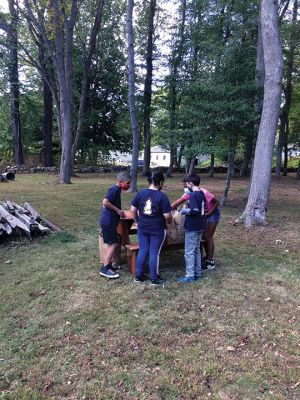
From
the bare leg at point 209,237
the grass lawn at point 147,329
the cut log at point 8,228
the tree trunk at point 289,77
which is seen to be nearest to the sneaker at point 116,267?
the grass lawn at point 147,329

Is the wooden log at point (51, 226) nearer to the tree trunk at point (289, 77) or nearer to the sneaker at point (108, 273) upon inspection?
the sneaker at point (108, 273)

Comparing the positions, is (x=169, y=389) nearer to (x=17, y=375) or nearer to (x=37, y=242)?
(x=17, y=375)

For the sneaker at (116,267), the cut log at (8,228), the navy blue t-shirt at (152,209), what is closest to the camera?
the navy blue t-shirt at (152,209)

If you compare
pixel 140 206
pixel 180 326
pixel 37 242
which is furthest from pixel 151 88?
pixel 180 326

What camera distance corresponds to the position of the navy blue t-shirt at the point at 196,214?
487 cm

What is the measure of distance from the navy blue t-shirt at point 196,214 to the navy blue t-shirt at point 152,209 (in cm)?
37

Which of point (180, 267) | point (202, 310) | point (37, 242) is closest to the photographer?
point (202, 310)

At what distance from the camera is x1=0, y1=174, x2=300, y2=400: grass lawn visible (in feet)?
9.66

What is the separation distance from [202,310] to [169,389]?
4.86ft

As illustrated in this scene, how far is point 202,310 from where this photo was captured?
14.0 ft

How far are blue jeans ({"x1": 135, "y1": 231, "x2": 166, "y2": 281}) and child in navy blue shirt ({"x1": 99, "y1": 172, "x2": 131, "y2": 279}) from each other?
0.45 m

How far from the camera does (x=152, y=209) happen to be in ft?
15.5

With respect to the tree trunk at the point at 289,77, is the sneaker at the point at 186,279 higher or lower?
lower

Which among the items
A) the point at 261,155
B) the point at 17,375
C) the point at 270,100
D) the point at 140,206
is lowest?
the point at 17,375
